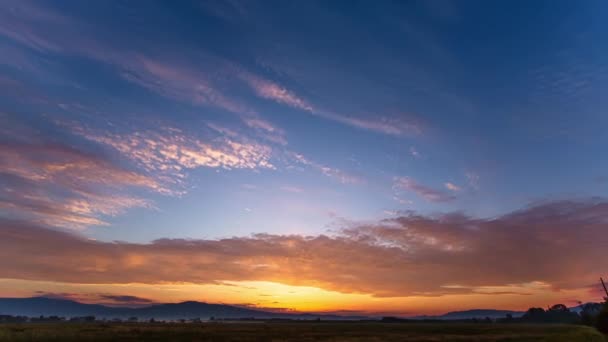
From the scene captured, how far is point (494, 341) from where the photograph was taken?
6794 centimetres

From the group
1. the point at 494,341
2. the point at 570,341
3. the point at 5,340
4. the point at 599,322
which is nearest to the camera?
the point at 570,341

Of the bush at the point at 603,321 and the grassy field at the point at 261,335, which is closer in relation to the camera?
the grassy field at the point at 261,335

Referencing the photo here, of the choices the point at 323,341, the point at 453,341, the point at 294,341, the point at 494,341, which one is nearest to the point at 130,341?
the point at 294,341

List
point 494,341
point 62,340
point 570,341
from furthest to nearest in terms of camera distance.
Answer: point 494,341
point 62,340
point 570,341

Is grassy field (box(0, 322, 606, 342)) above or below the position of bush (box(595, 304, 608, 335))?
below

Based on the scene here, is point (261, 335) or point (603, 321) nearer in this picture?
point (603, 321)

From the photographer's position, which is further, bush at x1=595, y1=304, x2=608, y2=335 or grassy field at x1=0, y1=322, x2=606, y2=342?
bush at x1=595, y1=304, x2=608, y2=335

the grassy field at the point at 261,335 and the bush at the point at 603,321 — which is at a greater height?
the bush at the point at 603,321

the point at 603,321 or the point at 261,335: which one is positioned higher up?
the point at 603,321

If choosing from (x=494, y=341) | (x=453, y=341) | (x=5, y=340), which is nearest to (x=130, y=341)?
(x=5, y=340)

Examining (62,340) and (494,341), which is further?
(494,341)

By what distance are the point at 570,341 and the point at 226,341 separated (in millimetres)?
53012

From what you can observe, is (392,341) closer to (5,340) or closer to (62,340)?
(62,340)

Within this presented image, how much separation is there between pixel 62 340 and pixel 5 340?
7867mm
